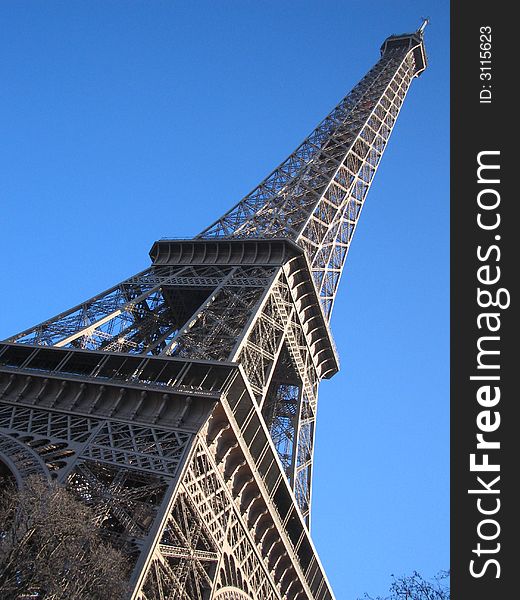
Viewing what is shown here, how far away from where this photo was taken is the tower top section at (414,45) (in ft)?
242

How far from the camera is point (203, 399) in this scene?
24203mm

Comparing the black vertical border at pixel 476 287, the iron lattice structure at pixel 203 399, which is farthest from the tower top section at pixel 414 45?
the black vertical border at pixel 476 287

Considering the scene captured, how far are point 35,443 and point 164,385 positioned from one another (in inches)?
185

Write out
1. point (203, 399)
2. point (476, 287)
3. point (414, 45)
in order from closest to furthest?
point (476, 287) → point (203, 399) → point (414, 45)

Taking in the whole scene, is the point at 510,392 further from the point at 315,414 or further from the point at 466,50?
the point at 315,414

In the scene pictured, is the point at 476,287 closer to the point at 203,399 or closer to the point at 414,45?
the point at 203,399

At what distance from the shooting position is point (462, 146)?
18.5 m

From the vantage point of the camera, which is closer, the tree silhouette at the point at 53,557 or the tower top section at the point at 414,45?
the tree silhouette at the point at 53,557

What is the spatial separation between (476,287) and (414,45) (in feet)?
206

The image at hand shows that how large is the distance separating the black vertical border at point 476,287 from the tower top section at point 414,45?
187 ft

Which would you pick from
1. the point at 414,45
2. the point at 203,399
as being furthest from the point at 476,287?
the point at 414,45

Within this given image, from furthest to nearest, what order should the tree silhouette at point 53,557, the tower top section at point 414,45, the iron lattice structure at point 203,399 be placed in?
1. the tower top section at point 414,45
2. the iron lattice structure at point 203,399
3. the tree silhouette at point 53,557

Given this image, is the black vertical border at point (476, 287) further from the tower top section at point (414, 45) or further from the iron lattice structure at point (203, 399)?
the tower top section at point (414, 45)

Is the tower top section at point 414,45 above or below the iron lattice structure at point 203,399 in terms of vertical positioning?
above
